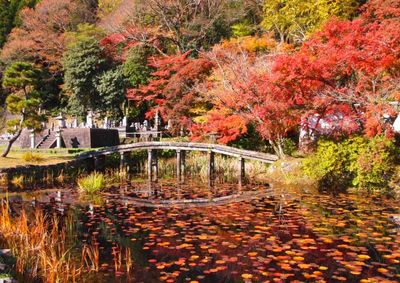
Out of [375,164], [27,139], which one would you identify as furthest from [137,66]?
[375,164]

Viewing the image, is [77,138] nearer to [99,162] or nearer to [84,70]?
[99,162]

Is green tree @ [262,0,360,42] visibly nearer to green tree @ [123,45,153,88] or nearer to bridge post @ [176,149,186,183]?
green tree @ [123,45,153,88]

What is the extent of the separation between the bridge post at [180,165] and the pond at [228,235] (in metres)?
5.83

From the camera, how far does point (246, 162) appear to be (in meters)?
20.0

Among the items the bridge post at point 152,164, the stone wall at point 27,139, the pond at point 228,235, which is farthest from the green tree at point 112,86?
the pond at point 228,235

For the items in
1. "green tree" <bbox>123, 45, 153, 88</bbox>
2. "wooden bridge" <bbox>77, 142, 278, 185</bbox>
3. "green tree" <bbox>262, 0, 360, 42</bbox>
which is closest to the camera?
"wooden bridge" <bbox>77, 142, 278, 185</bbox>

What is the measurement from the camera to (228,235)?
311 inches

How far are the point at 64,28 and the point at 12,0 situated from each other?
30.4 feet

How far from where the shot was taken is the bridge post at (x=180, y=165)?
1915 cm

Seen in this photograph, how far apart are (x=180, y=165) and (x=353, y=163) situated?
8.74m

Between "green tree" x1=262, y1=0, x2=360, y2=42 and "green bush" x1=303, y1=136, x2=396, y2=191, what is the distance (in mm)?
13313

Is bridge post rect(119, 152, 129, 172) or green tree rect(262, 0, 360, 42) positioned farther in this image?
green tree rect(262, 0, 360, 42)

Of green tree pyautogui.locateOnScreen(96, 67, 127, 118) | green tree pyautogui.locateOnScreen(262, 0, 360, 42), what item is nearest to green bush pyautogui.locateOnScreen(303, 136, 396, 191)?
green tree pyautogui.locateOnScreen(262, 0, 360, 42)

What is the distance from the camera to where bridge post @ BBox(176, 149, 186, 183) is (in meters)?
19.1
